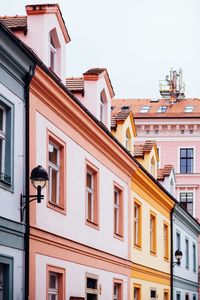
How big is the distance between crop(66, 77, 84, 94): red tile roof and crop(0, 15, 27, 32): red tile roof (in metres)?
4.20

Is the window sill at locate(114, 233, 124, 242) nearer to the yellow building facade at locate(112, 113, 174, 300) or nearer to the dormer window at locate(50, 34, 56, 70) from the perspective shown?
the yellow building facade at locate(112, 113, 174, 300)

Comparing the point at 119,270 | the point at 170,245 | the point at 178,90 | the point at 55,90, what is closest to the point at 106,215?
the point at 119,270

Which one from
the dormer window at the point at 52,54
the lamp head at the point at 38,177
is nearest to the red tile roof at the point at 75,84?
the dormer window at the point at 52,54

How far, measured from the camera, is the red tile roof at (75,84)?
2670cm

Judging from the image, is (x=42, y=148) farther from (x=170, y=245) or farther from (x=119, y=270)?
(x=170, y=245)

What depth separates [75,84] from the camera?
27000 millimetres

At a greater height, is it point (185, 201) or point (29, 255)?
point (185, 201)

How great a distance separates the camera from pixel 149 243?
35344mm

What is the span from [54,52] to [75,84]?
13.6 ft

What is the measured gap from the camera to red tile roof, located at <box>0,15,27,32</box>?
71.1 ft

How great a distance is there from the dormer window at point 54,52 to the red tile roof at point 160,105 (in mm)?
42126

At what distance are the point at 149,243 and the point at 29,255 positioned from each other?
16.6 meters

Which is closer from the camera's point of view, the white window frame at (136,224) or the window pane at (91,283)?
the window pane at (91,283)

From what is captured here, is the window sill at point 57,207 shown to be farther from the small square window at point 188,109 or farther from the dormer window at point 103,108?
the small square window at point 188,109
